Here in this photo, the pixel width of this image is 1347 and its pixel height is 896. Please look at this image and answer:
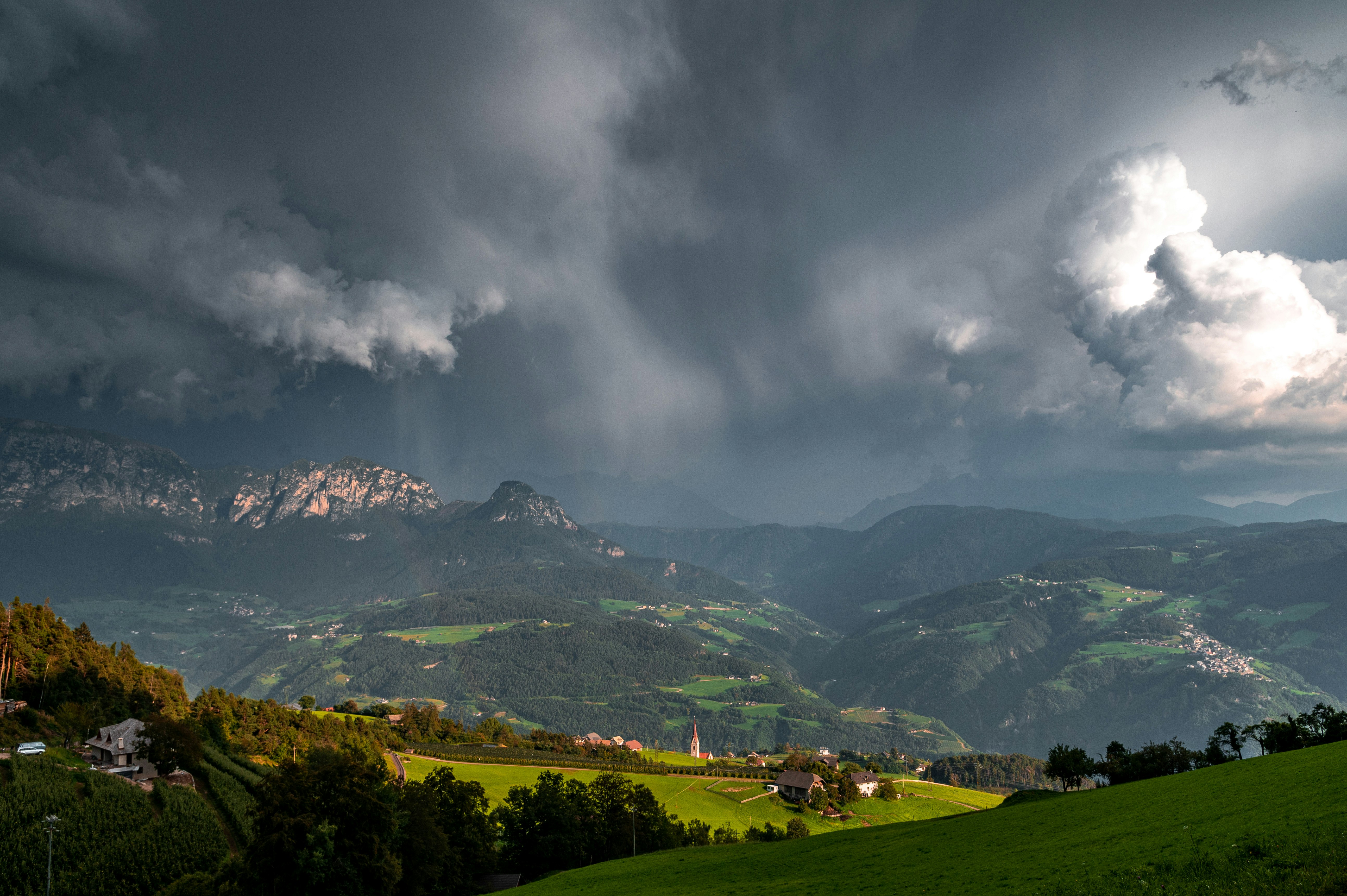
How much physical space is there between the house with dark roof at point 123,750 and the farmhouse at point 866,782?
115 m

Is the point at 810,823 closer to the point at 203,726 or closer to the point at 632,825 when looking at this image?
the point at 632,825

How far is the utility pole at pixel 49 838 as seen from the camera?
36156 mm

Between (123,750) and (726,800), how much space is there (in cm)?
9024

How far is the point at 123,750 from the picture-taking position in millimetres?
62281

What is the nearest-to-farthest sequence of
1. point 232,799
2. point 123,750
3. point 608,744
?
1. point 232,799
2. point 123,750
3. point 608,744

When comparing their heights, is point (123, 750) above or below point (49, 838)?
above

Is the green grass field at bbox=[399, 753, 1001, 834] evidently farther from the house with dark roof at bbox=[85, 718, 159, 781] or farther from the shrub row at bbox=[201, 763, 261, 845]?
the house with dark roof at bbox=[85, 718, 159, 781]

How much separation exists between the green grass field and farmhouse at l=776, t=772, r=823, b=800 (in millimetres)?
3181

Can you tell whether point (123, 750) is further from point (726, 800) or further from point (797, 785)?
point (797, 785)

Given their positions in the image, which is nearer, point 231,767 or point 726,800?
point 231,767

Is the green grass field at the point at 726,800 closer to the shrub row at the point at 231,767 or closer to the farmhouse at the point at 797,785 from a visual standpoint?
the farmhouse at the point at 797,785

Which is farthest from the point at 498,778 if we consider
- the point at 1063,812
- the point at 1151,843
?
the point at 1151,843

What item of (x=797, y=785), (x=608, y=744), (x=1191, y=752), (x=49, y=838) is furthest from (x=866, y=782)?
(x=49, y=838)

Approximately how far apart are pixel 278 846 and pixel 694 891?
77.0ft
